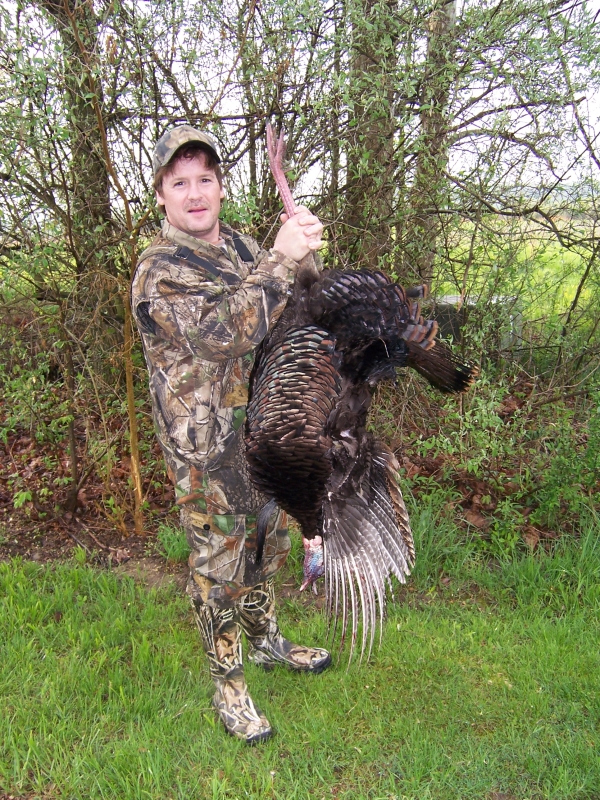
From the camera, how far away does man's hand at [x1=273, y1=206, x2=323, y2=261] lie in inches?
87.2

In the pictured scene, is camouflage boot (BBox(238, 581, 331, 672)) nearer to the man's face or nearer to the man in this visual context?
the man

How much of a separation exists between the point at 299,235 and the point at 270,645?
2342mm

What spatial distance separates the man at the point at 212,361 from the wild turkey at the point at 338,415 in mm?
138

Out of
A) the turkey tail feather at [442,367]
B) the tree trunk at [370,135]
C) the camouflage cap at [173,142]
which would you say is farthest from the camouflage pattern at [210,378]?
the tree trunk at [370,135]

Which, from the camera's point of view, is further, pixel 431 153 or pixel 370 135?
pixel 431 153

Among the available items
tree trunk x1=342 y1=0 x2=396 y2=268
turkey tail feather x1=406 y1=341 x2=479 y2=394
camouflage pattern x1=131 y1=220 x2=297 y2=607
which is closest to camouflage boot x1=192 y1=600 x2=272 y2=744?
camouflage pattern x1=131 y1=220 x2=297 y2=607

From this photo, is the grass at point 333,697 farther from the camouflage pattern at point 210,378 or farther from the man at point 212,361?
the camouflage pattern at point 210,378

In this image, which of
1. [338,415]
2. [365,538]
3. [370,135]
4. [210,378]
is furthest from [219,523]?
[370,135]

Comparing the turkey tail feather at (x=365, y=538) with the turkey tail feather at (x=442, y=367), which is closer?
the turkey tail feather at (x=365, y=538)

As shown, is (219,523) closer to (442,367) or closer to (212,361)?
(212,361)

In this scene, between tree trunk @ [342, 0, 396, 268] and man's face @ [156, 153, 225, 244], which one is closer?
man's face @ [156, 153, 225, 244]

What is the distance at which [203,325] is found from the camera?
7.69 ft

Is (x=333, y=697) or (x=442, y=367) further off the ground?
(x=442, y=367)

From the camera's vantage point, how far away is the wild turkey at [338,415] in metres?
1.97
